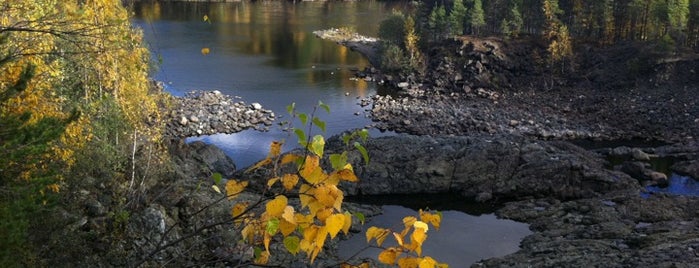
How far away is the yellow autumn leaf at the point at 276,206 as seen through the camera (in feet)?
9.12

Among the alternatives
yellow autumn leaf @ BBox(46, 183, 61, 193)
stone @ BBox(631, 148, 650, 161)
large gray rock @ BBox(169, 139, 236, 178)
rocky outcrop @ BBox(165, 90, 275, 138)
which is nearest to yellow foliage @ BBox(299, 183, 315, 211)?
yellow autumn leaf @ BBox(46, 183, 61, 193)

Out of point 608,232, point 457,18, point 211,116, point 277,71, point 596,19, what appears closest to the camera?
point 608,232

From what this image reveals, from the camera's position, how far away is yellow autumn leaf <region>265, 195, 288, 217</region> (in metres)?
2.78

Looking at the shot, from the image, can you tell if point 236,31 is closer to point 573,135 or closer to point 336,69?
point 336,69

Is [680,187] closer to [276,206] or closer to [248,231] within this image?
[248,231]

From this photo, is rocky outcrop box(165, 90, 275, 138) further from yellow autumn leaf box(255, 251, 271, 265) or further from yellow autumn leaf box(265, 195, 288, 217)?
yellow autumn leaf box(265, 195, 288, 217)

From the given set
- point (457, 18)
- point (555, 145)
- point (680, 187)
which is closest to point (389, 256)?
point (680, 187)

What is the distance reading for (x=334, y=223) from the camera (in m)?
2.66

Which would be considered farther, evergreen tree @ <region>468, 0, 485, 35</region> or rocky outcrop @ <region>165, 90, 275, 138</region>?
evergreen tree @ <region>468, 0, 485, 35</region>

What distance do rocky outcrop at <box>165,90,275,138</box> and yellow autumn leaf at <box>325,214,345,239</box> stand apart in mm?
39686

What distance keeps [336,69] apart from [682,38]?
38229mm

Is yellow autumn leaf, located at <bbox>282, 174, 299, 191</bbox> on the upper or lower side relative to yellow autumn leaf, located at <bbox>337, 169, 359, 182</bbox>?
lower

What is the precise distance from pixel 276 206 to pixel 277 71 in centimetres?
6076

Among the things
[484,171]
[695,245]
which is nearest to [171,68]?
[484,171]
